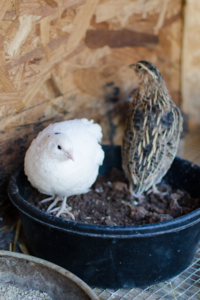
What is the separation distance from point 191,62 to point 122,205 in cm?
218

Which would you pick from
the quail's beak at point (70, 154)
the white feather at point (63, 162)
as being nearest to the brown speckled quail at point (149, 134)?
the white feather at point (63, 162)

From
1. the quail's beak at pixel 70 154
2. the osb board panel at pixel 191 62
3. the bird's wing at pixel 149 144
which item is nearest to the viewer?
the quail's beak at pixel 70 154

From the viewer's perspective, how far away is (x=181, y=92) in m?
3.83

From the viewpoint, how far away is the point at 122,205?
2.28 metres

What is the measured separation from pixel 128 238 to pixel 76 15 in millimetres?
1772

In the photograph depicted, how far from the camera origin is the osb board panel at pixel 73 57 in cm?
209

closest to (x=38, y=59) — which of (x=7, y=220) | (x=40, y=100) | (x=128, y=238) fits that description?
(x=40, y=100)

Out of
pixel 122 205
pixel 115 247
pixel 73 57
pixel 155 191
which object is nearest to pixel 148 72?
pixel 73 57

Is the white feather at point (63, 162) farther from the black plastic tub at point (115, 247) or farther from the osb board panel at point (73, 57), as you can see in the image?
the osb board panel at point (73, 57)

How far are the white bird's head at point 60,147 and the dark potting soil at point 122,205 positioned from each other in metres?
0.50

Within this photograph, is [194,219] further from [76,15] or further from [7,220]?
[76,15]

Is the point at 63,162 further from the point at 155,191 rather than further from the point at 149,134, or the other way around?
the point at 155,191

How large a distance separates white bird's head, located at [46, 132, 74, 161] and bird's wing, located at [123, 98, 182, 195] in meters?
0.66

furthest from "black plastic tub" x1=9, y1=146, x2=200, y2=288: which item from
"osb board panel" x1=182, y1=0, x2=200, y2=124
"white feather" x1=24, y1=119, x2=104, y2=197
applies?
"osb board panel" x1=182, y1=0, x2=200, y2=124
